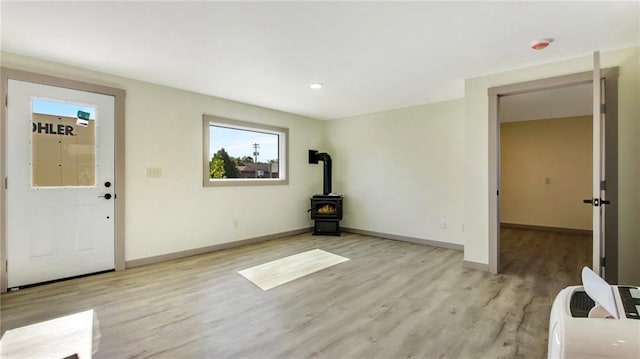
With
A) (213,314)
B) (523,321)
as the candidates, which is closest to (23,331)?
(213,314)

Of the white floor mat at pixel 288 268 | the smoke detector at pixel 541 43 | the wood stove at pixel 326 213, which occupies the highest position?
the smoke detector at pixel 541 43

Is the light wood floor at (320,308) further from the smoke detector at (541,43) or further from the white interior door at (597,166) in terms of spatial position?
the smoke detector at (541,43)

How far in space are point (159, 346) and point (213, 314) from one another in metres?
0.53

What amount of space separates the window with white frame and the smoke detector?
13.0 feet

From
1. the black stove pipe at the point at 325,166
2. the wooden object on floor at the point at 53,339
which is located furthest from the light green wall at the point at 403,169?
the wooden object on floor at the point at 53,339

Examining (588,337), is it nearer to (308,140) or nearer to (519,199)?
(308,140)

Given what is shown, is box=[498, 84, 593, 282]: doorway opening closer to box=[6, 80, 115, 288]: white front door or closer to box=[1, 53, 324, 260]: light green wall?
box=[1, 53, 324, 260]: light green wall

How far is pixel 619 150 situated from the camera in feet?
9.63

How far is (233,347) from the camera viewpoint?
207 cm

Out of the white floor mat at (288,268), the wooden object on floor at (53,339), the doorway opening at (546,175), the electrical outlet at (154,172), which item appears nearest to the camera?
the wooden object on floor at (53,339)

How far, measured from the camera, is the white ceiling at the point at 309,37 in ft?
7.29

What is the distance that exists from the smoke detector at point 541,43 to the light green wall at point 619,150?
624 mm

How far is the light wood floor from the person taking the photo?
207cm

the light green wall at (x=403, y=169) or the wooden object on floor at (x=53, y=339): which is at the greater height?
the light green wall at (x=403, y=169)
